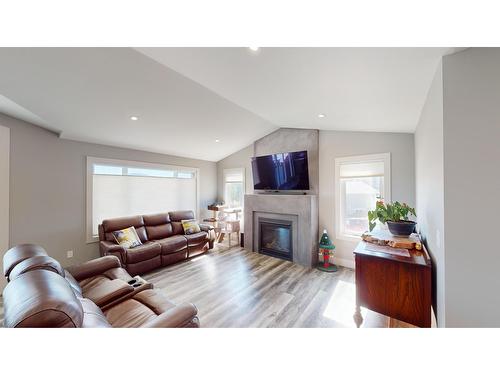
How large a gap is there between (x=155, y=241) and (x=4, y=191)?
7.16 ft

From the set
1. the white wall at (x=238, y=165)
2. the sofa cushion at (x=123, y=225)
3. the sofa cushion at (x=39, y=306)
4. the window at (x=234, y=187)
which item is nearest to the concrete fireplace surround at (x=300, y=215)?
the white wall at (x=238, y=165)

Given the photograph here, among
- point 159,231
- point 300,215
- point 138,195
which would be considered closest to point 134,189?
point 138,195

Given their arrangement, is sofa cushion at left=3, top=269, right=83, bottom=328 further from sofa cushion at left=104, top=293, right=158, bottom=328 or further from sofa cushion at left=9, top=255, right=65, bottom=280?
sofa cushion at left=104, top=293, right=158, bottom=328

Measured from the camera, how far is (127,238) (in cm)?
359

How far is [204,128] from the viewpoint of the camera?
3795 millimetres

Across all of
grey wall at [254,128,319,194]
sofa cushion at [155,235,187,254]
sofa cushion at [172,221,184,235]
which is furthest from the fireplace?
sofa cushion at [172,221,184,235]

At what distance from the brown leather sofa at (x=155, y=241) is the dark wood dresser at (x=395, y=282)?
10.5 ft

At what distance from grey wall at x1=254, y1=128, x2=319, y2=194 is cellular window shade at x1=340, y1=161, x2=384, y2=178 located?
521 mm

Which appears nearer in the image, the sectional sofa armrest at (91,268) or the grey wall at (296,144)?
the sectional sofa armrest at (91,268)

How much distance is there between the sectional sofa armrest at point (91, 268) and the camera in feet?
7.16

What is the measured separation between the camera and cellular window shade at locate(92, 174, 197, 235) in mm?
3836

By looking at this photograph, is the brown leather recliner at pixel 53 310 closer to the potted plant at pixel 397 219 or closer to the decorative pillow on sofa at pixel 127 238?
the potted plant at pixel 397 219

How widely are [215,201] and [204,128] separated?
9.02ft
